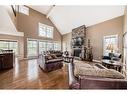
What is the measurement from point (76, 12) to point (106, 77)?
473 centimetres

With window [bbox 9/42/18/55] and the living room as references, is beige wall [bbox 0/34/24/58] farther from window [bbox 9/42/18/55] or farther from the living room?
window [bbox 9/42/18/55]

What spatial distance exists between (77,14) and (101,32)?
145 centimetres

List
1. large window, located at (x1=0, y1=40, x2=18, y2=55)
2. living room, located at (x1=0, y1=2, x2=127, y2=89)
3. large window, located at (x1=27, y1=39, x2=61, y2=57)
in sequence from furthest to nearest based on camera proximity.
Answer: large window, located at (x1=27, y1=39, x2=61, y2=57) < large window, located at (x1=0, y1=40, x2=18, y2=55) < living room, located at (x1=0, y1=2, x2=127, y2=89)

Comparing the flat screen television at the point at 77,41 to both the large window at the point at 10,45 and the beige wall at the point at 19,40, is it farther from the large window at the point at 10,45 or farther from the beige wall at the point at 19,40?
the large window at the point at 10,45

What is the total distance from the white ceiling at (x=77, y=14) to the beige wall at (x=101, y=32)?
0.70ft

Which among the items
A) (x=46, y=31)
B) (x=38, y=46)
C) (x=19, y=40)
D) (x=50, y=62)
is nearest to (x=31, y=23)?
(x=46, y=31)

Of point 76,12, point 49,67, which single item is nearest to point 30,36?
point 49,67

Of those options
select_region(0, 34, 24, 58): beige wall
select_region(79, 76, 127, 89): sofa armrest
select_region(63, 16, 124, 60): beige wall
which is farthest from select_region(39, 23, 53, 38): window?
select_region(79, 76, 127, 89): sofa armrest

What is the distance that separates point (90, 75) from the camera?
159 centimetres

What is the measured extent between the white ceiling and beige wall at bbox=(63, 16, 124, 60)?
8.4 inches

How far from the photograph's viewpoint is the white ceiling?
4.85 metres

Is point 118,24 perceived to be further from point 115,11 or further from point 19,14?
point 19,14

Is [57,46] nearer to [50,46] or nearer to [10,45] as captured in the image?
[50,46]

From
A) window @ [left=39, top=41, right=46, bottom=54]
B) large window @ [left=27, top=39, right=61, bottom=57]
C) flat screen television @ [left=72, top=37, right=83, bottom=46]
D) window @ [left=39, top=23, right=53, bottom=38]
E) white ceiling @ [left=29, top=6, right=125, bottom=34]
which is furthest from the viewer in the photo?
flat screen television @ [left=72, top=37, right=83, bottom=46]
